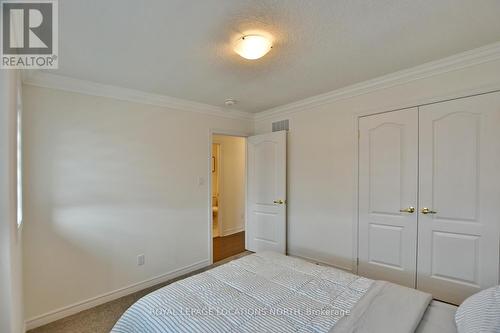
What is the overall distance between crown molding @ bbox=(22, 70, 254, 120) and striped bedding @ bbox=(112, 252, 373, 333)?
85.4 inches

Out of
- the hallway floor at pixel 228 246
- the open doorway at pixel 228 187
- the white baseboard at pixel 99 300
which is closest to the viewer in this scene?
the white baseboard at pixel 99 300

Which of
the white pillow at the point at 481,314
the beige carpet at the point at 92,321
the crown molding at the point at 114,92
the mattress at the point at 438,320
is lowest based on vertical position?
the beige carpet at the point at 92,321

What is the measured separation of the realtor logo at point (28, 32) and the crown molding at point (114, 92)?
0.84 feet

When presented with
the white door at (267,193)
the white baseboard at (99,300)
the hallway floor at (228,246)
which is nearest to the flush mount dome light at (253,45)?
the white door at (267,193)

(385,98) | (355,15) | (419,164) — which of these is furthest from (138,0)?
(419,164)

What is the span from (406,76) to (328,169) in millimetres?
1303

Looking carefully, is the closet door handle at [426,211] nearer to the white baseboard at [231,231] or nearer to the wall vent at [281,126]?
the wall vent at [281,126]

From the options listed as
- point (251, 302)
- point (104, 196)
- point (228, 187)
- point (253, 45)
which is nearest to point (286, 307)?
point (251, 302)

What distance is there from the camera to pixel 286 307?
1358 mm

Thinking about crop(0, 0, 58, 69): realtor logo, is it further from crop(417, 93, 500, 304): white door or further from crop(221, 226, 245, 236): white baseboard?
crop(221, 226, 245, 236): white baseboard

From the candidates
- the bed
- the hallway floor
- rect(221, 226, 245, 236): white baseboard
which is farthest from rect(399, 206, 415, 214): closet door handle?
rect(221, 226, 245, 236): white baseboard

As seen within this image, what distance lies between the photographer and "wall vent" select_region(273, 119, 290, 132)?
3.63 meters

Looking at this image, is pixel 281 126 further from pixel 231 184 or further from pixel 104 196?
pixel 104 196

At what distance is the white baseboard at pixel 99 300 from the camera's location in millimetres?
2183
